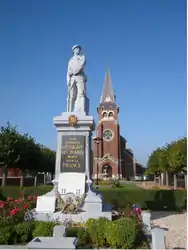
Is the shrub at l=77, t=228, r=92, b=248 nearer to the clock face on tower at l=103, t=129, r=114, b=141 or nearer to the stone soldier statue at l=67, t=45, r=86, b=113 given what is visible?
the stone soldier statue at l=67, t=45, r=86, b=113

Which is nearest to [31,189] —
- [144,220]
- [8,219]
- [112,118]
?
[8,219]

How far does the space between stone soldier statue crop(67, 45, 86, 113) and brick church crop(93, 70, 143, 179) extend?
150 ft

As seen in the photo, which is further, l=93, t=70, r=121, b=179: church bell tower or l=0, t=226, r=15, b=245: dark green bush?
l=93, t=70, r=121, b=179: church bell tower

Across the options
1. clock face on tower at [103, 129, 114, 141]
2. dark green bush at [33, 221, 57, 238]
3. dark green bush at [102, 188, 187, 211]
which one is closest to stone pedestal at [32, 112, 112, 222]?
dark green bush at [33, 221, 57, 238]

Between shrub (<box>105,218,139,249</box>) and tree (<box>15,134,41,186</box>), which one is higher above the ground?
tree (<box>15,134,41,186</box>)

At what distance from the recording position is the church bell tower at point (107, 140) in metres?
59.5

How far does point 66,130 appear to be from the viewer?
10430 millimetres

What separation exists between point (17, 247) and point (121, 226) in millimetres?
2919

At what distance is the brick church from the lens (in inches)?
2351

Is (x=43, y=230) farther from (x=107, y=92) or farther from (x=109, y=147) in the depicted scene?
(x=107, y=92)

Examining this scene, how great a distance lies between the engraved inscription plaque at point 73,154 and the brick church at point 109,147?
46619 mm

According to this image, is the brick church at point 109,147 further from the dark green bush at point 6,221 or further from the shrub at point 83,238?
the shrub at point 83,238

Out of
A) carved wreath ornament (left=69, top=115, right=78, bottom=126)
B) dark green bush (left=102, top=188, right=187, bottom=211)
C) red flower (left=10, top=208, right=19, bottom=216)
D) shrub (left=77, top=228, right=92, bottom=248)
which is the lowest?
dark green bush (left=102, top=188, right=187, bottom=211)

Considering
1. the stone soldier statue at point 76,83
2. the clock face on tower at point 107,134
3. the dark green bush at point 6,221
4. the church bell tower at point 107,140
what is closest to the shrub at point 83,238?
the dark green bush at point 6,221
